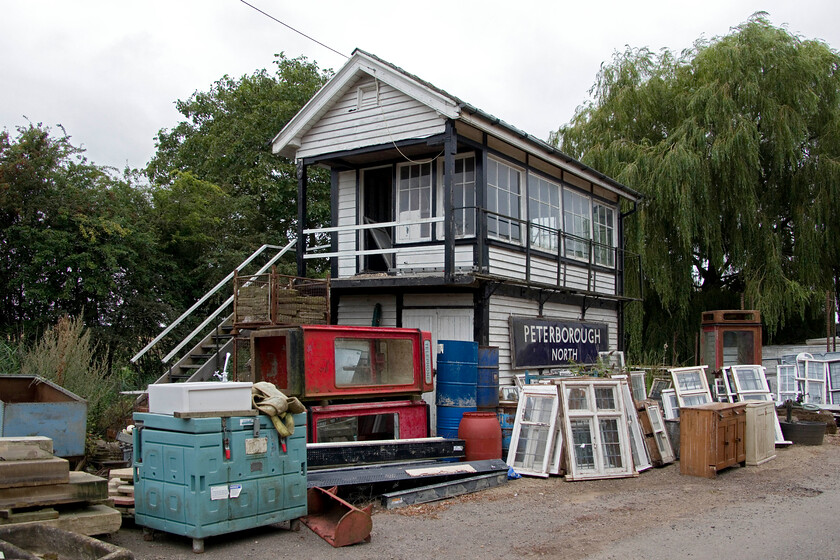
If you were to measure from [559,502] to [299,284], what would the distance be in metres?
5.90

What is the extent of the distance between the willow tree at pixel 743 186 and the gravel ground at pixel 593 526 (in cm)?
943

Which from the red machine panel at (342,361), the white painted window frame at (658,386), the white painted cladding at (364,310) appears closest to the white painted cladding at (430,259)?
the white painted cladding at (364,310)

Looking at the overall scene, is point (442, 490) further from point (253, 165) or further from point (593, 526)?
point (253, 165)

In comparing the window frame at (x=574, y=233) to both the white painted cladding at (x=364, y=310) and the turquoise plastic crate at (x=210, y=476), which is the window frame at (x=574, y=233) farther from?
the turquoise plastic crate at (x=210, y=476)

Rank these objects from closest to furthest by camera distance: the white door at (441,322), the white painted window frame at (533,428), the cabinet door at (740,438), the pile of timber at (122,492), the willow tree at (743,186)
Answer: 1. the pile of timber at (122,492)
2. the white painted window frame at (533,428)
3. the cabinet door at (740,438)
4. the white door at (441,322)
5. the willow tree at (743,186)

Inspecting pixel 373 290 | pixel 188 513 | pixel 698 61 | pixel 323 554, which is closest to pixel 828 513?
pixel 323 554

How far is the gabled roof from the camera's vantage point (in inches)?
473

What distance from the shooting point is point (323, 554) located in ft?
21.5

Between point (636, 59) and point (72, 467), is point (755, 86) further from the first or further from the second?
point (72, 467)

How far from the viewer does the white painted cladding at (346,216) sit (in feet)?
47.1

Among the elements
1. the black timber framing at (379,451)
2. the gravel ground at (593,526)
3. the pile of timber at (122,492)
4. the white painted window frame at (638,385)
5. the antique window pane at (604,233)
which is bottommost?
the gravel ground at (593,526)

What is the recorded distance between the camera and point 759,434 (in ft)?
37.2

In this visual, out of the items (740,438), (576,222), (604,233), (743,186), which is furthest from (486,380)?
(743,186)

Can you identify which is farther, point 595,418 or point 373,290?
point 373,290
